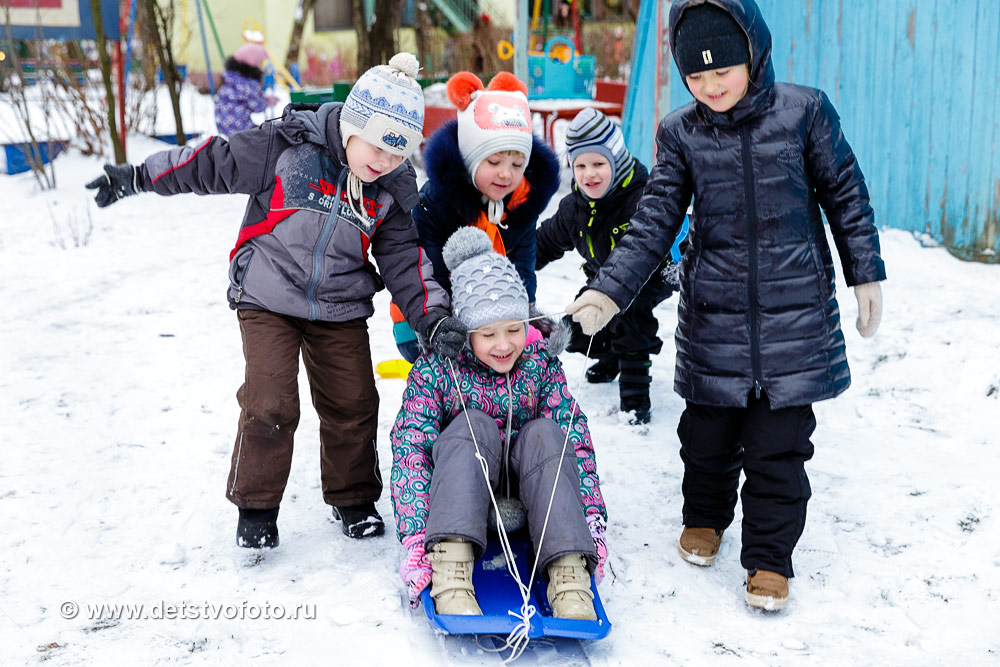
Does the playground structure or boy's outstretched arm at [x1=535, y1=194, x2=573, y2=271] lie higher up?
the playground structure

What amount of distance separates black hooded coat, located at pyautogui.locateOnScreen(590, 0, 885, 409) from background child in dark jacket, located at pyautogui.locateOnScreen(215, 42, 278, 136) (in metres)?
8.22

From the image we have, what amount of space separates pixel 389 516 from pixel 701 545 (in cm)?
104

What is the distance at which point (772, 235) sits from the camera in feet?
8.24

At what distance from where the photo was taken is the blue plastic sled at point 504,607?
7.48ft

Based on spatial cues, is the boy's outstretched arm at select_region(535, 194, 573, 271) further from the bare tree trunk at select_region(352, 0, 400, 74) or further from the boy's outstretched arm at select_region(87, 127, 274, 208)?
the bare tree trunk at select_region(352, 0, 400, 74)

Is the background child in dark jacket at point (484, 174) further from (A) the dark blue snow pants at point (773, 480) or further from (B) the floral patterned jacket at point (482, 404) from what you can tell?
(A) the dark blue snow pants at point (773, 480)

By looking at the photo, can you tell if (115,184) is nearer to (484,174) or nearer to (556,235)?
(484,174)

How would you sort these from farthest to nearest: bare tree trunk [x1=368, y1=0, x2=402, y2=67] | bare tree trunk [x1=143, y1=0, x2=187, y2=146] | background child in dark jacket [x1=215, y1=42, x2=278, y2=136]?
bare tree trunk [x1=368, y1=0, x2=402, y2=67]
background child in dark jacket [x1=215, y1=42, x2=278, y2=136]
bare tree trunk [x1=143, y1=0, x2=187, y2=146]

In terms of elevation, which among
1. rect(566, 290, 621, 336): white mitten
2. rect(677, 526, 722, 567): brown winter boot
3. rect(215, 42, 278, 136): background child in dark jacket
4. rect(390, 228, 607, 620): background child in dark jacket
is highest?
rect(215, 42, 278, 136): background child in dark jacket

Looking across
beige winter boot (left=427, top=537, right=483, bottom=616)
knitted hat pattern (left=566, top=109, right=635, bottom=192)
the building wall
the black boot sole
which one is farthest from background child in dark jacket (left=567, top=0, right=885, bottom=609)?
the building wall

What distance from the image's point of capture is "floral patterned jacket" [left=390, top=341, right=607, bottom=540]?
2676 mm

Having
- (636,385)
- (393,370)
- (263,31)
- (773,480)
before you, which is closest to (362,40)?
(393,370)

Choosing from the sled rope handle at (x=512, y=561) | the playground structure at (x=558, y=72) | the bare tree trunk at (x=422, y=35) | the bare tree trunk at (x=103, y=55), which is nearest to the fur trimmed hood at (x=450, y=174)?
the sled rope handle at (x=512, y=561)

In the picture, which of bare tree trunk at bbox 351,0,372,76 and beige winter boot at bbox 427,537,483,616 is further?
bare tree trunk at bbox 351,0,372,76
